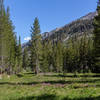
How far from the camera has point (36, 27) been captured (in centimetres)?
4306

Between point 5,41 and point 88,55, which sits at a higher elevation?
point 5,41

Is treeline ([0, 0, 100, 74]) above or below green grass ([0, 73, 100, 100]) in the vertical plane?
above

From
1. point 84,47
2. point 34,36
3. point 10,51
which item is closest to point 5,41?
point 10,51

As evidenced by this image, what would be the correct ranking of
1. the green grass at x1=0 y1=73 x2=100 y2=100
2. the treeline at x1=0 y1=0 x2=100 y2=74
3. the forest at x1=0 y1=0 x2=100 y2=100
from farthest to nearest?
the treeline at x1=0 y1=0 x2=100 y2=74 → the forest at x1=0 y1=0 x2=100 y2=100 → the green grass at x1=0 y1=73 x2=100 y2=100

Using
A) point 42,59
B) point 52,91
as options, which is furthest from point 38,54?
point 52,91

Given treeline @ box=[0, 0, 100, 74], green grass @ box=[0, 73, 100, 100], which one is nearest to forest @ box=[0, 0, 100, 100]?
treeline @ box=[0, 0, 100, 74]

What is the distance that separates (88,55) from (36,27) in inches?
1130

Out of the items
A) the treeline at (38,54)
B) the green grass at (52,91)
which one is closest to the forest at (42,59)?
the treeline at (38,54)

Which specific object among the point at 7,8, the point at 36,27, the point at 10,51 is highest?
the point at 7,8

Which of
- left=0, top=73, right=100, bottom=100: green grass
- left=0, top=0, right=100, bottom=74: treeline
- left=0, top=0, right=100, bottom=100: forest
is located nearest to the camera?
left=0, top=73, right=100, bottom=100: green grass

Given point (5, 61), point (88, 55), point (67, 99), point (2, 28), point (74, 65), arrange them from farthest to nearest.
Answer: point (74, 65) < point (88, 55) < point (5, 61) < point (2, 28) < point (67, 99)

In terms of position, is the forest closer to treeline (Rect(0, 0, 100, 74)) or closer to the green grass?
treeline (Rect(0, 0, 100, 74))

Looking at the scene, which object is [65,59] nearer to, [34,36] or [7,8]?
[34,36]

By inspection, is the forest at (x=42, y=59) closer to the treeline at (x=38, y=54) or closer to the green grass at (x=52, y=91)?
the treeline at (x=38, y=54)
